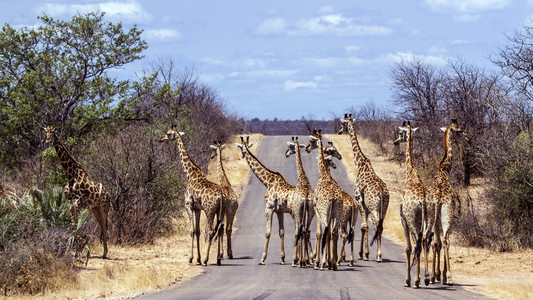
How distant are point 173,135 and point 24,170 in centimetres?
868

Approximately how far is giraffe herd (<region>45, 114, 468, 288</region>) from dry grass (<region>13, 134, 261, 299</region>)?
79cm

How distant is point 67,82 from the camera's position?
28.2 m

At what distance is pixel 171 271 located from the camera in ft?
51.0

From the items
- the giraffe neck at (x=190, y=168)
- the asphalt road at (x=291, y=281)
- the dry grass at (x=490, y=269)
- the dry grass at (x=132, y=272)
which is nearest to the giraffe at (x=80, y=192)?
the dry grass at (x=132, y=272)

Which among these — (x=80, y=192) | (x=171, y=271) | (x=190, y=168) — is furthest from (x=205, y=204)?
(x=80, y=192)

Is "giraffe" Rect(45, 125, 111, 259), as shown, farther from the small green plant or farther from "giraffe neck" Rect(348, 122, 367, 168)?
"giraffe neck" Rect(348, 122, 367, 168)

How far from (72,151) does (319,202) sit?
13.4 meters

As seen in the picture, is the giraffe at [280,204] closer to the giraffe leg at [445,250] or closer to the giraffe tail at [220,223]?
the giraffe tail at [220,223]

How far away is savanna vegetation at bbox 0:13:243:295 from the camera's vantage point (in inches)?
577

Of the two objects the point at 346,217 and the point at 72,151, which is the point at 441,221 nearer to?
the point at 346,217

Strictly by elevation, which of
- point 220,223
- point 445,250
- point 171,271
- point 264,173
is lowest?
point 171,271

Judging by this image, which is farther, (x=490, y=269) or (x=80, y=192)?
(x=80, y=192)

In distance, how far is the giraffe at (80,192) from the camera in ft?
56.3

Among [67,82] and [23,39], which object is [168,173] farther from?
[23,39]
